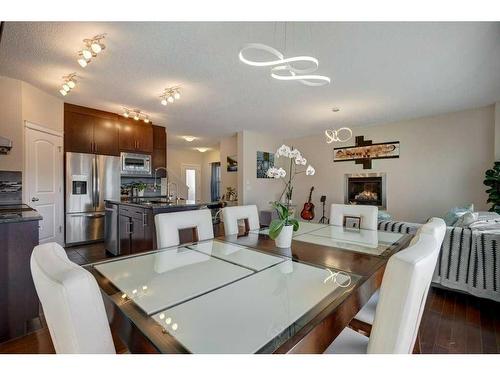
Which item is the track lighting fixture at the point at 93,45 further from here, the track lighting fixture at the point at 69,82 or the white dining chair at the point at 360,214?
the white dining chair at the point at 360,214

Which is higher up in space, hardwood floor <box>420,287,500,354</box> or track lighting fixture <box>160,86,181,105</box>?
track lighting fixture <box>160,86,181,105</box>

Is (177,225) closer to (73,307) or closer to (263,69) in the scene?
(73,307)

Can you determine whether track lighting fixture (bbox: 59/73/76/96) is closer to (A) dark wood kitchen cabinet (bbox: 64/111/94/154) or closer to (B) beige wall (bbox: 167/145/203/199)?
(A) dark wood kitchen cabinet (bbox: 64/111/94/154)

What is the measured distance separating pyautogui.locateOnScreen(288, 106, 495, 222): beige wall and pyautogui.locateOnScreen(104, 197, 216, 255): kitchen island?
393 centimetres

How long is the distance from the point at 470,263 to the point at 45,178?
206 inches

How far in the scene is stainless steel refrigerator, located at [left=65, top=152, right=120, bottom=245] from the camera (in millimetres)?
3758

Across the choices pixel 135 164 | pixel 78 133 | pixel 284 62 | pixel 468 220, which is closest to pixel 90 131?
pixel 78 133

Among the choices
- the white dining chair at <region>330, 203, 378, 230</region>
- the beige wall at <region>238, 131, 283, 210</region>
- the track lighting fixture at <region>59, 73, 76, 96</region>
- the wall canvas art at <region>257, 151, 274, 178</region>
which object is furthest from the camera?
the wall canvas art at <region>257, 151, 274, 178</region>

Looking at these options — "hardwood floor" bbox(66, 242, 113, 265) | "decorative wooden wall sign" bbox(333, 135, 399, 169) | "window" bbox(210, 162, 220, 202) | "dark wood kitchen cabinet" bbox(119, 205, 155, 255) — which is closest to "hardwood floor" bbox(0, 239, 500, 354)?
"dark wood kitchen cabinet" bbox(119, 205, 155, 255)

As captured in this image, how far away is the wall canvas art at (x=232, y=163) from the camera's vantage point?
5976 mm

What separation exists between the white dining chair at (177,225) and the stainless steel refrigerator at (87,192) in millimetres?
3034

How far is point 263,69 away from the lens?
2.57 m

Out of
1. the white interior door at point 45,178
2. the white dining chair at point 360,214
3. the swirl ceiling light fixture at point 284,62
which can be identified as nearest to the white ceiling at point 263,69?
the swirl ceiling light fixture at point 284,62

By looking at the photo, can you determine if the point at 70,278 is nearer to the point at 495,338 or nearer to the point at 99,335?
the point at 99,335
